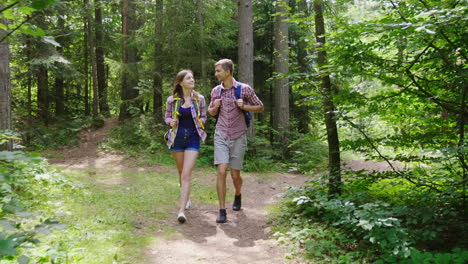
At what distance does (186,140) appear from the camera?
5230 mm

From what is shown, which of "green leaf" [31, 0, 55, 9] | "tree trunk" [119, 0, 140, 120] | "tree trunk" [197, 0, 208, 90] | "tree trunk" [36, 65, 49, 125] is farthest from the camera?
"tree trunk" [36, 65, 49, 125]

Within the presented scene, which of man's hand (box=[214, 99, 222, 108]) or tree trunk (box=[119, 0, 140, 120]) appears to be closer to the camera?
man's hand (box=[214, 99, 222, 108])

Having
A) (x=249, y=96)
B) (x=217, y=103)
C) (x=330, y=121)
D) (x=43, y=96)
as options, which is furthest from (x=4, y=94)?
(x=43, y=96)

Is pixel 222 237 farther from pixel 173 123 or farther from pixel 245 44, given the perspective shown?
pixel 245 44

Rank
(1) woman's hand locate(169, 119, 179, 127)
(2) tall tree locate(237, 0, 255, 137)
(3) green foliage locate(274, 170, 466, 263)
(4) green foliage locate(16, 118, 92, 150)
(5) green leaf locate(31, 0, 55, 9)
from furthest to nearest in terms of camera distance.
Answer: (4) green foliage locate(16, 118, 92, 150)
(2) tall tree locate(237, 0, 255, 137)
(1) woman's hand locate(169, 119, 179, 127)
(3) green foliage locate(274, 170, 466, 263)
(5) green leaf locate(31, 0, 55, 9)

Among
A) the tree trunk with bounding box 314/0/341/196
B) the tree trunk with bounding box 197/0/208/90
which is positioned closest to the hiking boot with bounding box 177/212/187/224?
the tree trunk with bounding box 314/0/341/196

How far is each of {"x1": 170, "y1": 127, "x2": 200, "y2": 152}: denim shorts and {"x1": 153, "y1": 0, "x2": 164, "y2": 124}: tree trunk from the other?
818cm

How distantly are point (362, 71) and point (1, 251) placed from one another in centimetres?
359

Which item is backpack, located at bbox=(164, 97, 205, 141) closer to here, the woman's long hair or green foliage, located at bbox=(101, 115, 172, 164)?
the woman's long hair

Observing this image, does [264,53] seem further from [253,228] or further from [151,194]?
[253,228]

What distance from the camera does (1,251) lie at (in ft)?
4.34

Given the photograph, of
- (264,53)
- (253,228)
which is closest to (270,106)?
(264,53)

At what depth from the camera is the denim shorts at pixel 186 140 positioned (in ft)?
17.1

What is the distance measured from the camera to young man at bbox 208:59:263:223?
5.11 m
